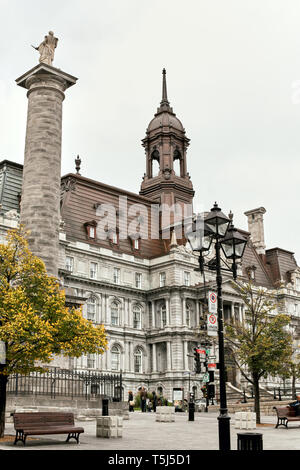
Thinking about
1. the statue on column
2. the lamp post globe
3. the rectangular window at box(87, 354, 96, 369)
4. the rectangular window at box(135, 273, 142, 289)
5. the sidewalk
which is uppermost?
the statue on column

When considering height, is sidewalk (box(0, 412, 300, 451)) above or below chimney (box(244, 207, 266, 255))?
below

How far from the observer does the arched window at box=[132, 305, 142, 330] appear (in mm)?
66500

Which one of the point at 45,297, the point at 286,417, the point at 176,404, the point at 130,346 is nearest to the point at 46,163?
the point at 45,297

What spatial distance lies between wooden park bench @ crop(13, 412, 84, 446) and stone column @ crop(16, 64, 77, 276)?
12376 millimetres

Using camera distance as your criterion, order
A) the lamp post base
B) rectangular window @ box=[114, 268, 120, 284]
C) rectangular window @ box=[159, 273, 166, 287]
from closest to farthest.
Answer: the lamp post base < rectangular window @ box=[114, 268, 120, 284] < rectangular window @ box=[159, 273, 166, 287]

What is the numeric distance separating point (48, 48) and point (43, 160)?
700 centimetres

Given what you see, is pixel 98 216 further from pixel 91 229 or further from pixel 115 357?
pixel 115 357

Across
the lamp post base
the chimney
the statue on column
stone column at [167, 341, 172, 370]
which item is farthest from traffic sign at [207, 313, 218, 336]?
the chimney

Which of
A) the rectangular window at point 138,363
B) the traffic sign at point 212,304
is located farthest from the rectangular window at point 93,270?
the traffic sign at point 212,304

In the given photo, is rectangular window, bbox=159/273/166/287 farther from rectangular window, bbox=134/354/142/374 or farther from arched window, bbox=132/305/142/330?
rectangular window, bbox=134/354/142/374

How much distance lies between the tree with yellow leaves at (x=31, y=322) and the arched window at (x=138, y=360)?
4634 centimetres

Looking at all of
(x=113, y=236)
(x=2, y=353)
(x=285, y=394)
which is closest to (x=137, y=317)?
(x=113, y=236)

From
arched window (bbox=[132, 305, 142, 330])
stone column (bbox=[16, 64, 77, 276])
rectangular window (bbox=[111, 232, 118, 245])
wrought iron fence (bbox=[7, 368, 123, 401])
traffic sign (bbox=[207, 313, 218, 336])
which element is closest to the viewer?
traffic sign (bbox=[207, 313, 218, 336])

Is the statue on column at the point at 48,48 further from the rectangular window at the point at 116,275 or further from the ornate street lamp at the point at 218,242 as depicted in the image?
the rectangular window at the point at 116,275
